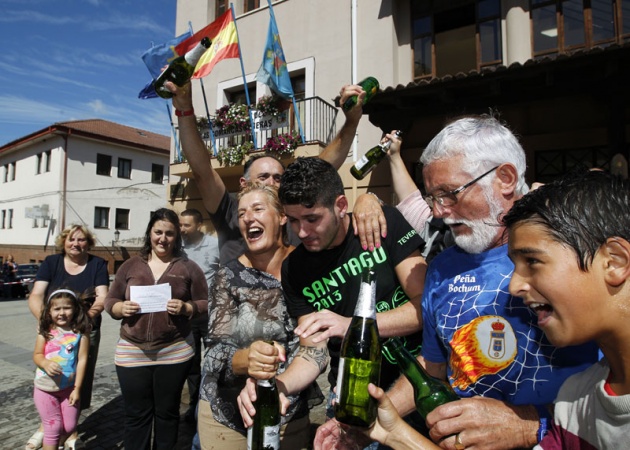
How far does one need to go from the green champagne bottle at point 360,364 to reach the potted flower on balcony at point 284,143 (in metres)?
9.17

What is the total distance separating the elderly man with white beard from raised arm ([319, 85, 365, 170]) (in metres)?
1.08

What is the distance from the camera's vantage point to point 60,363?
3.77m

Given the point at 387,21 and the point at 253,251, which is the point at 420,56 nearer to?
the point at 387,21

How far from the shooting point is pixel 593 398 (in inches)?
45.3

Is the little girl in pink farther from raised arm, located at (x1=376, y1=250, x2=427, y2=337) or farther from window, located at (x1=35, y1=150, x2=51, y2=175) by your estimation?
window, located at (x1=35, y1=150, x2=51, y2=175)

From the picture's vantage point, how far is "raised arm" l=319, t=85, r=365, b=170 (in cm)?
270

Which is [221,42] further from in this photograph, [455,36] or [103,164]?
[103,164]

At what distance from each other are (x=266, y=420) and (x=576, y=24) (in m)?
9.02

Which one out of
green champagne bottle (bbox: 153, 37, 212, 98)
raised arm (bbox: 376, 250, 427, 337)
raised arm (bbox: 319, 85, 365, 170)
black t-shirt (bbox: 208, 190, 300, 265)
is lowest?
raised arm (bbox: 376, 250, 427, 337)

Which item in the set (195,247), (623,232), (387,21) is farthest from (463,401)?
(387,21)

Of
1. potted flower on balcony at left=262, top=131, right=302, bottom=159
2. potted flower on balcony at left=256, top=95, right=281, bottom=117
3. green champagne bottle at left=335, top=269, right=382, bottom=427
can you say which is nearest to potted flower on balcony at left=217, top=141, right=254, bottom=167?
potted flower on balcony at left=262, top=131, right=302, bottom=159

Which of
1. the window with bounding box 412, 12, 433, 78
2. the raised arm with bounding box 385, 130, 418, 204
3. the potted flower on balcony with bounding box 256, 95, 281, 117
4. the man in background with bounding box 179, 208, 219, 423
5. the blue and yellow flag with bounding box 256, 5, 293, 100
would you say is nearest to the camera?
the raised arm with bounding box 385, 130, 418, 204

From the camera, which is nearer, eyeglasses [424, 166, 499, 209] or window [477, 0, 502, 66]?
eyeglasses [424, 166, 499, 209]

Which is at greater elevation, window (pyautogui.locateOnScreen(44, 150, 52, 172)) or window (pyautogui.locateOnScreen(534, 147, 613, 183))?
window (pyautogui.locateOnScreen(44, 150, 52, 172))
